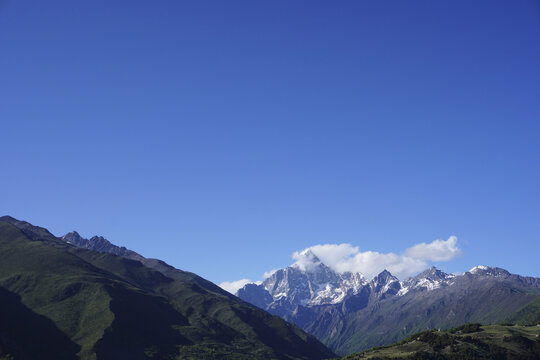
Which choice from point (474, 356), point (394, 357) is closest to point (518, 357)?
point (474, 356)

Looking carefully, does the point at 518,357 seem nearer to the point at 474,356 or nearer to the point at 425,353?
the point at 474,356

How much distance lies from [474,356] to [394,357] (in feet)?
110

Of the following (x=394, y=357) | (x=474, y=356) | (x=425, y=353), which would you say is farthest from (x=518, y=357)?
(x=394, y=357)

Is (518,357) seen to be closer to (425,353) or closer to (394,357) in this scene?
(425,353)

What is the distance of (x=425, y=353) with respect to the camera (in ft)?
655

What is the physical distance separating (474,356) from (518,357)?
63.6ft

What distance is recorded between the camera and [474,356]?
645ft

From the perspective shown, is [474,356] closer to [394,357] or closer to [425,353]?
[425,353]

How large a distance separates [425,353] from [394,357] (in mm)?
14486

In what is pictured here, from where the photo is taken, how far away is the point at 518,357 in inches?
7805

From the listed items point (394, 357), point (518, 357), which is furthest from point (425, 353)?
point (518, 357)

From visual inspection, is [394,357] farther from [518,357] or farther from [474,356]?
[518,357]

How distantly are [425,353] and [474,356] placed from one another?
1964 cm
